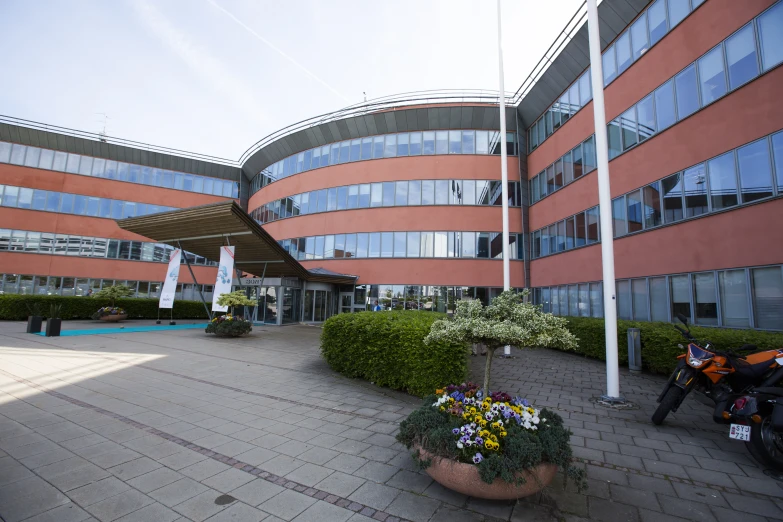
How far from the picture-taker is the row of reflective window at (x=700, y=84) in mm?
9594

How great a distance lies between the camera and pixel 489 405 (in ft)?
12.6

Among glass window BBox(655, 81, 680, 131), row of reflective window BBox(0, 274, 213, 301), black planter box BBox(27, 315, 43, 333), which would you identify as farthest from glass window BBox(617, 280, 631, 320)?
row of reflective window BBox(0, 274, 213, 301)

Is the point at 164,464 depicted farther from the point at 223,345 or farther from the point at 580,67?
the point at 580,67

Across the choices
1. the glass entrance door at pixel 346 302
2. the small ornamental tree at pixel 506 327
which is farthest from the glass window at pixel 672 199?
the glass entrance door at pixel 346 302

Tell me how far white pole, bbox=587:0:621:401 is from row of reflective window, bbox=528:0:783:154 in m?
5.15

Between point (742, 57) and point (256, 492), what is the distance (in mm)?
14648

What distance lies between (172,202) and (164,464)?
3478 cm

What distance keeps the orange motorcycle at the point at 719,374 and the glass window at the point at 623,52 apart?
539 inches

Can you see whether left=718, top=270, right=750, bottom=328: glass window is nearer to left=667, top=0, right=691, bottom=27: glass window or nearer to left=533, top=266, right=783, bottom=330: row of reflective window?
left=533, top=266, right=783, bottom=330: row of reflective window

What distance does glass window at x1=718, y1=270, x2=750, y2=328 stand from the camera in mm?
9891

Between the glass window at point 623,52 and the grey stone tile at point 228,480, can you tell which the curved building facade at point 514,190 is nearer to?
the glass window at point 623,52

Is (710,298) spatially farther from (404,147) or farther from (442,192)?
(404,147)

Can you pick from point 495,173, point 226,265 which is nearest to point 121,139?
point 226,265

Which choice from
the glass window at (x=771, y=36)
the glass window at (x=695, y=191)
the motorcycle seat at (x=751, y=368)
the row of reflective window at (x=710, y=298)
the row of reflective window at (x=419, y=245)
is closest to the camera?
the motorcycle seat at (x=751, y=368)
